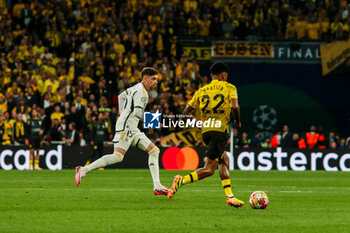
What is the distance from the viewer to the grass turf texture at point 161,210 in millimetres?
9203

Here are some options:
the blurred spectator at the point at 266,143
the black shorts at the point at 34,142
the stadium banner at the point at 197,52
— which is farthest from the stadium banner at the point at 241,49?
the black shorts at the point at 34,142

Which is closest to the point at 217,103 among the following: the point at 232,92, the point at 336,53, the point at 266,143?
the point at 232,92

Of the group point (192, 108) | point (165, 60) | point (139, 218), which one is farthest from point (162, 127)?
point (139, 218)

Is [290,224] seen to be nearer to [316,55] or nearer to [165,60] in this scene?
[165,60]

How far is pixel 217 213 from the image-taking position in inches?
424

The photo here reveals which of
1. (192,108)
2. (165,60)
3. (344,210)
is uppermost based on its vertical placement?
(165,60)

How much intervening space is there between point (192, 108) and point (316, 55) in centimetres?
2164

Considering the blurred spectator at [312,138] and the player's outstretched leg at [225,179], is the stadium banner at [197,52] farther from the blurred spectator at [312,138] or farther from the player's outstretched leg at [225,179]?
the player's outstretched leg at [225,179]

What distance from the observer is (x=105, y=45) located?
30.3 meters

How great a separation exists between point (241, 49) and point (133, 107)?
1944cm

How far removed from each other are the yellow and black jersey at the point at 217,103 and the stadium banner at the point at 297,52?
69.2 ft

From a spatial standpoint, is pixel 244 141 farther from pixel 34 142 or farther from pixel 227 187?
pixel 227 187

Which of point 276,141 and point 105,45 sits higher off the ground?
point 105,45

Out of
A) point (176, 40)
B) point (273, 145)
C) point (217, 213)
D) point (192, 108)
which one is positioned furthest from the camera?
point (176, 40)
